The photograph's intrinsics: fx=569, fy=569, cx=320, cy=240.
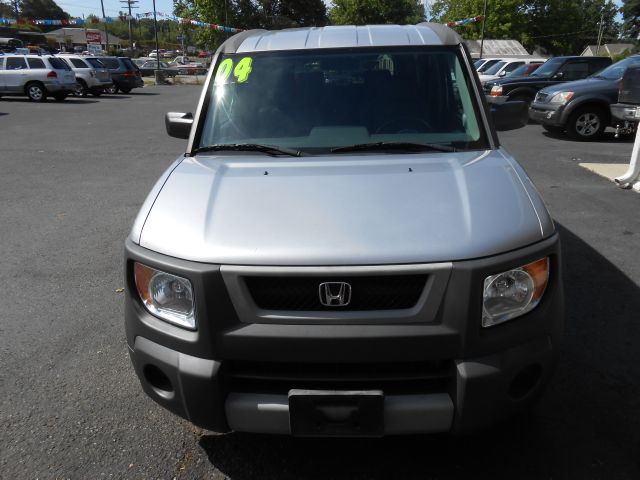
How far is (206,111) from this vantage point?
11.1ft

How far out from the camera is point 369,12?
249 ft

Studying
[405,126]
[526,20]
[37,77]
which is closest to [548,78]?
[405,126]

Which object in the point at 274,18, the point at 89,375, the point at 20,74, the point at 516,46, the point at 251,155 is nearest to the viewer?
the point at 251,155

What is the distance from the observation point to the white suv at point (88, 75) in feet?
82.7

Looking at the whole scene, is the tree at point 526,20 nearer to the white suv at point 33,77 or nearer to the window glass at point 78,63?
the window glass at point 78,63

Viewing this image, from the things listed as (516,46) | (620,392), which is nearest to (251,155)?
(620,392)

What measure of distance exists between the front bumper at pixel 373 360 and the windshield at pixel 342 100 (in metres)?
1.19

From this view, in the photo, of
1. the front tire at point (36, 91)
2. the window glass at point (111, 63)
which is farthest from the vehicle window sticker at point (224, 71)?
the window glass at point (111, 63)

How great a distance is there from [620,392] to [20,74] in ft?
82.2

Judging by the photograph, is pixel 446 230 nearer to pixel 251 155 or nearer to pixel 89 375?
pixel 251 155

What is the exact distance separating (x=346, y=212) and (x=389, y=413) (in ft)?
2.64

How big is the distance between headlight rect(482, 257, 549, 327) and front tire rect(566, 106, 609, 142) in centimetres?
1127

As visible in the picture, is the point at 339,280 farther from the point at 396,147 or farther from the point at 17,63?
the point at 17,63

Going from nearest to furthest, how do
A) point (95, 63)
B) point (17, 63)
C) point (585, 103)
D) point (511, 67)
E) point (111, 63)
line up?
1. point (585, 103)
2. point (511, 67)
3. point (17, 63)
4. point (95, 63)
5. point (111, 63)
